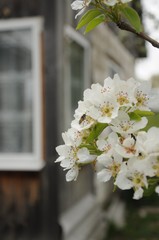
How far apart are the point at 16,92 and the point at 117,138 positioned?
13.4ft

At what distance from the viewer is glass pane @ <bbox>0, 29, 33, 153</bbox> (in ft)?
16.2

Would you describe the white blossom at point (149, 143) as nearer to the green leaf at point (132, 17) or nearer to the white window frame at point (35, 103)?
the green leaf at point (132, 17)

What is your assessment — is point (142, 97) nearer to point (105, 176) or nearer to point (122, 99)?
point (122, 99)

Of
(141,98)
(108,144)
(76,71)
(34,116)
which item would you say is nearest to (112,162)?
(108,144)

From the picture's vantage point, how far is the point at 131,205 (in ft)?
29.5

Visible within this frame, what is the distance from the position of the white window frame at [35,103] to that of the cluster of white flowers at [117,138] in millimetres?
3748

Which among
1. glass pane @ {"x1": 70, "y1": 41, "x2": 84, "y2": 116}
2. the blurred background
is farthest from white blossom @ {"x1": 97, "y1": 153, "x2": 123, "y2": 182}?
glass pane @ {"x1": 70, "y1": 41, "x2": 84, "y2": 116}

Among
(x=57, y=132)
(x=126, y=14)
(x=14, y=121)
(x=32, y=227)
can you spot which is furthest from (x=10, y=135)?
(x=126, y=14)

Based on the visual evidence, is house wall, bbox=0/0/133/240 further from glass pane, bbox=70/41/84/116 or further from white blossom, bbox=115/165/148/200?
white blossom, bbox=115/165/148/200

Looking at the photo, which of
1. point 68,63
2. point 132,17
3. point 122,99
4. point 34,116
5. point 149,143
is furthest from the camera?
point 68,63

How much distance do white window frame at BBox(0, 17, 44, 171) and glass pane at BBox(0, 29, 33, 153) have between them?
0.07m

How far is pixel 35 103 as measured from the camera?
4.87 meters

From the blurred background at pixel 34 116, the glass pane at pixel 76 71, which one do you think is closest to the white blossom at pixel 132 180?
the blurred background at pixel 34 116

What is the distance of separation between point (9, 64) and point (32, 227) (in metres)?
1.56
